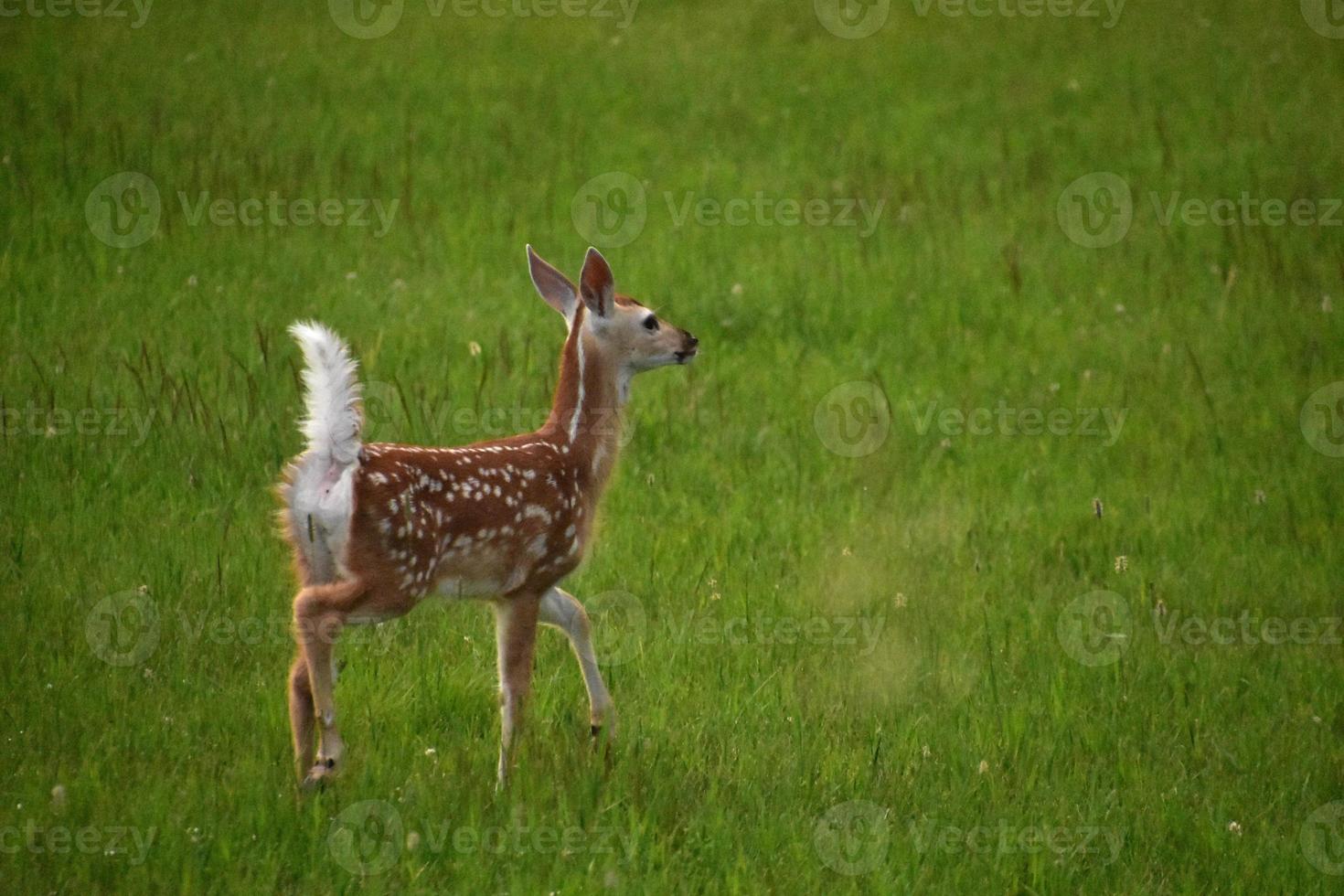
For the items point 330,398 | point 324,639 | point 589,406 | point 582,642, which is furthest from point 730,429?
point 324,639

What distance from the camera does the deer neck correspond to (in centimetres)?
668

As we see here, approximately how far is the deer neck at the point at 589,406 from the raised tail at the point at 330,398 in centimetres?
127

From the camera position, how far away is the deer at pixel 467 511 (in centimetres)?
552

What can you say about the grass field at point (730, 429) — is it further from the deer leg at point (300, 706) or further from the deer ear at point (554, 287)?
the deer ear at point (554, 287)

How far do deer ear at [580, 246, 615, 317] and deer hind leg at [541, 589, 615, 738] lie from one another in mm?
Result: 1250

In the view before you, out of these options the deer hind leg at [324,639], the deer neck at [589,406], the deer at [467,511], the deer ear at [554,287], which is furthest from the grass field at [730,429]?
the deer ear at [554,287]

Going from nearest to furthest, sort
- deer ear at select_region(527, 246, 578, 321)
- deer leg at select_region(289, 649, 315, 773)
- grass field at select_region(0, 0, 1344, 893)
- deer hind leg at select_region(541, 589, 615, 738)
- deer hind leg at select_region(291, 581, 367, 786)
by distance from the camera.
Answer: deer hind leg at select_region(291, 581, 367, 786)
deer leg at select_region(289, 649, 315, 773)
grass field at select_region(0, 0, 1344, 893)
deer hind leg at select_region(541, 589, 615, 738)
deer ear at select_region(527, 246, 578, 321)

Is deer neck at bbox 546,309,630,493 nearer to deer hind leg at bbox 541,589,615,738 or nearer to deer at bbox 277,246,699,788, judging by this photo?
deer at bbox 277,246,699,788

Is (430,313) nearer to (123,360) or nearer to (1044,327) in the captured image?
(123,360)

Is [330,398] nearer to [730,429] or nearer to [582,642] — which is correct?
[582,642]

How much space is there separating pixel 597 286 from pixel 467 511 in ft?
4.31

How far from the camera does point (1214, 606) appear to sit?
8.24m

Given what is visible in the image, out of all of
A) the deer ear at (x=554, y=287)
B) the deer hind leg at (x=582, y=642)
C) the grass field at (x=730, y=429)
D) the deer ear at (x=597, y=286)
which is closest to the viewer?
the grass field at (x=730, y=429)

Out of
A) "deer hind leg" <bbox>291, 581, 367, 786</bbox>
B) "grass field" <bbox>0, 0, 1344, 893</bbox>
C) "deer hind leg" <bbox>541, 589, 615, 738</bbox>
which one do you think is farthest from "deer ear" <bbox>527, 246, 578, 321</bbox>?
"deer hind leg" <bbox>291, 581, 367, 786</bbox>
